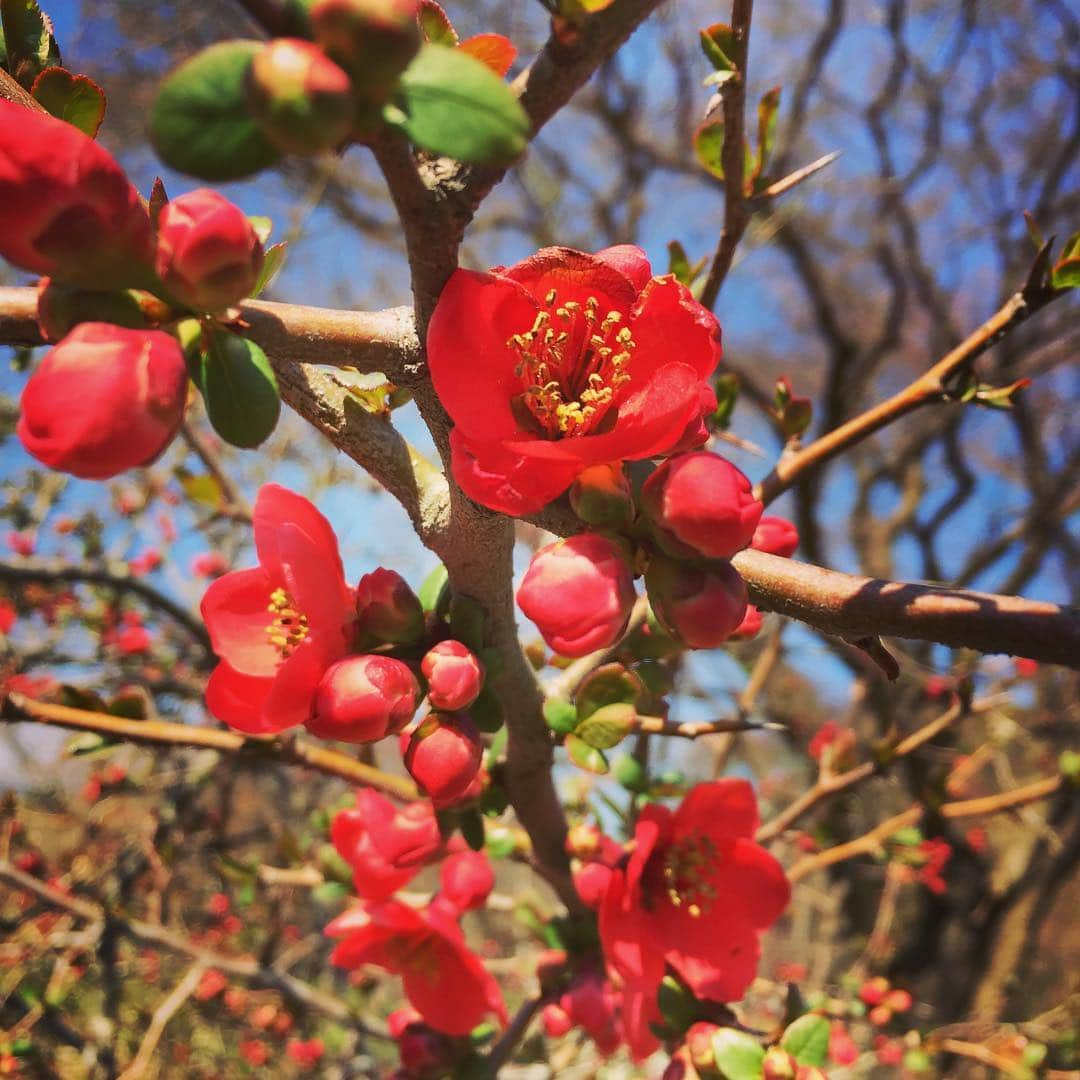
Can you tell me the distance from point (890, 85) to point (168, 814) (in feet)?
15.9

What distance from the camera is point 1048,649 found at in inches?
15.5

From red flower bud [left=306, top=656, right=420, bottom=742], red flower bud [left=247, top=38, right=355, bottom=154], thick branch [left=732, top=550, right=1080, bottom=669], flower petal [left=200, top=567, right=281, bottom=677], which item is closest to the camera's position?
red flower bud [left=247, top=38, right=355, bottom=154]

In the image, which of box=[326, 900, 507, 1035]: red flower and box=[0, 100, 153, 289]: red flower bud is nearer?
box=[0, 100, 153, 289]: red flower bud

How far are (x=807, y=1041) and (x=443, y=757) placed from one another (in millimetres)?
446

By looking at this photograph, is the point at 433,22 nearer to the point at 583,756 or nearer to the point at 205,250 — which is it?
the point at 205,250

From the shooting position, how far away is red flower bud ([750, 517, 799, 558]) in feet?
2.23

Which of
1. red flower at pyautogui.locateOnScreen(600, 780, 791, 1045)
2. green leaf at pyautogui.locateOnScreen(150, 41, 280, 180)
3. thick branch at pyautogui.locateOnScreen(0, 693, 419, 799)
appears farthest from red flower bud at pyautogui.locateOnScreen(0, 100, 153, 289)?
red flower at pyautogui.locateOnScreen(600, 780, 791, 1045)

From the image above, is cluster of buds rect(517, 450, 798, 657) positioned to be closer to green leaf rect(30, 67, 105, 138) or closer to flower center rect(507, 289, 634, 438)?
flower center rect(507, 289, 634, 438)

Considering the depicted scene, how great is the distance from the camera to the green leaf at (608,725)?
663mm

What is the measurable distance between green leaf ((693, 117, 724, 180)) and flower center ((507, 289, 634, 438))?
1.16 feet

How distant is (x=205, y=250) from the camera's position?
36cm

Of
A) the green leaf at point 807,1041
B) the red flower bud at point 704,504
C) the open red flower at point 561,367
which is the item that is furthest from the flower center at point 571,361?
the green leaf at point 807,1041

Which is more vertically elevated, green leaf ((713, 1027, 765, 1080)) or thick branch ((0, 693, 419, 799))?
thick branch ((0, 693, 419, 799))

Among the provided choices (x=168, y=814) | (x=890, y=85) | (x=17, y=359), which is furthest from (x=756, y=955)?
(x=890, y=85)
